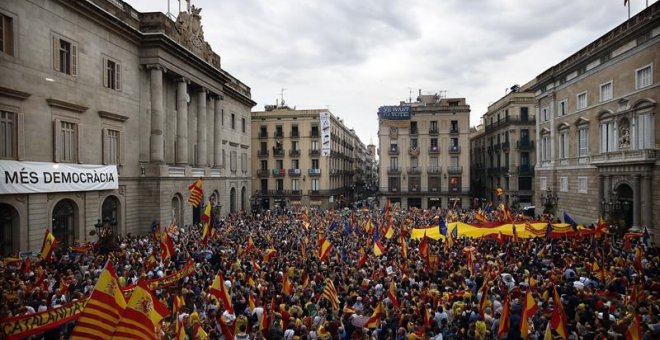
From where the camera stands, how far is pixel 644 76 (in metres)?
25.5

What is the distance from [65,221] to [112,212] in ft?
13.0

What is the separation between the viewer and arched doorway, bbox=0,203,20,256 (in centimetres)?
2028

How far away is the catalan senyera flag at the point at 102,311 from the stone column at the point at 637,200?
1128 inches

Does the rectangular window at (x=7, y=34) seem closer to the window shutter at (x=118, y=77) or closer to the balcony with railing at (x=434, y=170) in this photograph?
the window shutter at (x=118, y=77)

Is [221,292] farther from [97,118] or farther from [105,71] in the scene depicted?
[105,71]

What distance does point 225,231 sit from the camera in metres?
27.5

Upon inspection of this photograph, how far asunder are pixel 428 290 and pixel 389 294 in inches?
67.0

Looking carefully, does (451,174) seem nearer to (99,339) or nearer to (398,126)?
(398,126)

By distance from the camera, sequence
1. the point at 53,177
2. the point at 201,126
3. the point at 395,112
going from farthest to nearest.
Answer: the point at 395,112
the point at 201,126
the point at 53,177

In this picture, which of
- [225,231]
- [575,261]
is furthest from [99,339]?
[225,231]

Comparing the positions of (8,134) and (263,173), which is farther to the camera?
(263,173)

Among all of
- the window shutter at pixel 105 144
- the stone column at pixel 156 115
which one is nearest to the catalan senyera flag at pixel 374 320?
the window shutter at pixel 105 144

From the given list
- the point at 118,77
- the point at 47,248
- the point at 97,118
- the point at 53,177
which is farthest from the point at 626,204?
the point at 118,77

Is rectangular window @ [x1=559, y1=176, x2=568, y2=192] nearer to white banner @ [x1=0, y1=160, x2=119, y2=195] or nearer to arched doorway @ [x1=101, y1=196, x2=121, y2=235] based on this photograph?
white banner @ [x1=0, y1=160, x2=119, y2=195]
